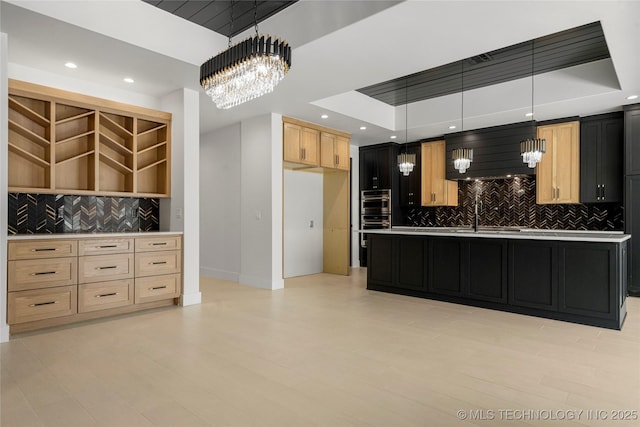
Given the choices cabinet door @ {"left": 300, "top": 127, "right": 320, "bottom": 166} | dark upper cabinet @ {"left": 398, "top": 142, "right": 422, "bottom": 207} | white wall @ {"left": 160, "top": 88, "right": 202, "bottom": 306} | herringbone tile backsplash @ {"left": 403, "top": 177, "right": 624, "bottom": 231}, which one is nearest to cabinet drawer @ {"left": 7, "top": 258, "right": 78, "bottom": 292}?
white wall @ {"left": 160, "top": 88, "right": 202, "bottom": 306}

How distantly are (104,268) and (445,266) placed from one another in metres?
4.14

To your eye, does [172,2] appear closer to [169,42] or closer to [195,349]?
[169,42]

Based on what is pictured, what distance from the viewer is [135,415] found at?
Answer: 214cm

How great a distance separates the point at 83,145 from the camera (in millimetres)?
4566

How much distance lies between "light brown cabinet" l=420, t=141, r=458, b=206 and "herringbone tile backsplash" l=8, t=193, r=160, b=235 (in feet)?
17.2

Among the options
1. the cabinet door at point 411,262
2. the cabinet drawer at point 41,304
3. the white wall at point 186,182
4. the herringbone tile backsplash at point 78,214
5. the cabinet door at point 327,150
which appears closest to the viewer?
the cabinet drawer at point 41,304

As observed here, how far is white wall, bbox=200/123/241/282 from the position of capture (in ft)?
21.8

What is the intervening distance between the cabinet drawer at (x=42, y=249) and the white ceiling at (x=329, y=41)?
1888 millimetres

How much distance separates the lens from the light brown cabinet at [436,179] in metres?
7.63

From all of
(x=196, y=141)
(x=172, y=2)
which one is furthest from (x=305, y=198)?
(x=172, y=2)

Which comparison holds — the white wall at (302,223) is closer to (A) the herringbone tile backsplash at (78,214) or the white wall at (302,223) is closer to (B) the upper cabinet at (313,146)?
(B) the upper cabinet at (313,146)

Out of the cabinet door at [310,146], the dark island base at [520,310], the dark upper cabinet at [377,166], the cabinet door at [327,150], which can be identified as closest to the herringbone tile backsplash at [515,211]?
the dark upper cabinet at [377,166]

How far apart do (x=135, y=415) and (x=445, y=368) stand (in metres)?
2.11

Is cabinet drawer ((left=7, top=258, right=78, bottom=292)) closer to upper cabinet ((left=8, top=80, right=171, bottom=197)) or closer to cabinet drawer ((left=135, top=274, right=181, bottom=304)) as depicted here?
cabinet drawer ((left=135, top=274, right=181, bottom=304))
